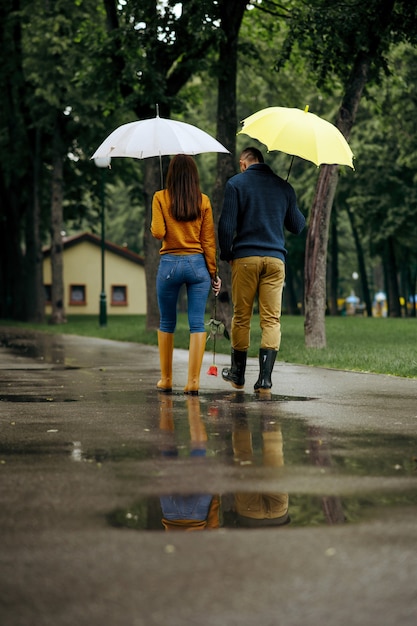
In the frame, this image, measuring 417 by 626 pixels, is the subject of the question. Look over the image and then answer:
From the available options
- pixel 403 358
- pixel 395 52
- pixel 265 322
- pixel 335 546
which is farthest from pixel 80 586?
pixel 395 52

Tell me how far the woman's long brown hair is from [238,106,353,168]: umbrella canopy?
2.91 ft

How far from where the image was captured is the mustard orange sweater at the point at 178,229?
10.2m

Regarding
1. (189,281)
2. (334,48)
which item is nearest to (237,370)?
(189,281)

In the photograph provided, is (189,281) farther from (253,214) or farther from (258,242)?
(253,214)

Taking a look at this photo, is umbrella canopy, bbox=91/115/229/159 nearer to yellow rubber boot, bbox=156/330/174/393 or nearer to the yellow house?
yellow rubber boot, bbox=156/330/174/393

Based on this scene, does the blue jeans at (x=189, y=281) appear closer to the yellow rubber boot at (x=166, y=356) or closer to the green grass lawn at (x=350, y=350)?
the yellow rubber boot at (x=166, y=356)

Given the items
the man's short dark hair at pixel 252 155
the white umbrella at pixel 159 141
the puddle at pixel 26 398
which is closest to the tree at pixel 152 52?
the white umbrella at pixel 159 141

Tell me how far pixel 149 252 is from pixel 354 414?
19977 mm

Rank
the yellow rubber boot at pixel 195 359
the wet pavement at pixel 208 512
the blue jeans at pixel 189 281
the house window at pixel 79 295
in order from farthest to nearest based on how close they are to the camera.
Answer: the house window at pixel 79 295 → the yellow rubber boot at pixel 195 359 → the blue jeans at pixel 189 281 → the wet pavement at pixel 208 512

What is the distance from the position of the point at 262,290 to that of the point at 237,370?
0.91m

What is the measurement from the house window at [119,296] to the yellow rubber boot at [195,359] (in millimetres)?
75207

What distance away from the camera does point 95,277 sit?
83875mm

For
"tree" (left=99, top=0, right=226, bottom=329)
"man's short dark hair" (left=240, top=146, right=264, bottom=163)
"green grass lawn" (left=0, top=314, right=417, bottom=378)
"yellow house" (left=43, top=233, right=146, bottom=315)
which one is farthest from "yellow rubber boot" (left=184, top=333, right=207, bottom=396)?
"yellow house" (left=43, top=233, right=146, bottom=315)

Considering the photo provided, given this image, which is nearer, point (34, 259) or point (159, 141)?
point (159, 141)
